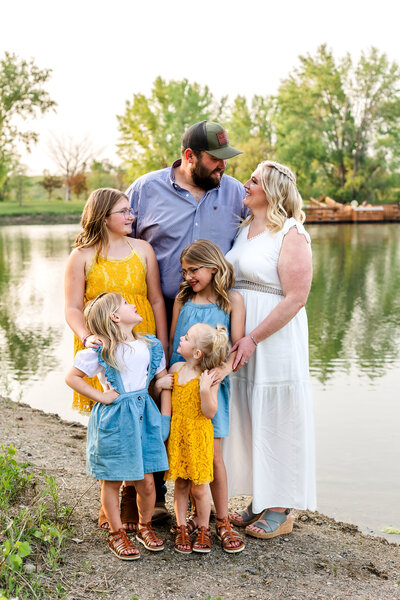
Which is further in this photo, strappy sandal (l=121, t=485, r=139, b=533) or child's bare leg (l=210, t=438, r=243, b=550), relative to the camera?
strappy sandal (l=121, t=485, r=139, b=533)

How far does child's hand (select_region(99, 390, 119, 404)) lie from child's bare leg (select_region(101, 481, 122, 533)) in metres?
0.41

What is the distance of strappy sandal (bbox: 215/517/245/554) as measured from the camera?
11.9ft

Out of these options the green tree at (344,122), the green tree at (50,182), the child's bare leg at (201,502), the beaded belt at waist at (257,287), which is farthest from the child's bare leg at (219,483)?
the green tree at (50,182)

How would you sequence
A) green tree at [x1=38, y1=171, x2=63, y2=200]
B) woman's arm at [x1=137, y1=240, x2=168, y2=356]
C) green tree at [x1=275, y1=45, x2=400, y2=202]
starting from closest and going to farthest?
woman's arm at [x1=137, y1=240, x2=168, y2=356]
green tree at [x1=275, y1=45, x2=400, y2=202]
green tree at [x1=38, y1=171, x2=63, y2=200]

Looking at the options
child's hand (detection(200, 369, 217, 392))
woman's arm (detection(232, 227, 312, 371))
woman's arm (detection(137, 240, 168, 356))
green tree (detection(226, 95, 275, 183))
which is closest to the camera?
child's hand (detection(200, 369, 217, 392))

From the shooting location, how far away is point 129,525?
3869mm

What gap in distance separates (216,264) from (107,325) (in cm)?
64

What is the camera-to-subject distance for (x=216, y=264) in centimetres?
362

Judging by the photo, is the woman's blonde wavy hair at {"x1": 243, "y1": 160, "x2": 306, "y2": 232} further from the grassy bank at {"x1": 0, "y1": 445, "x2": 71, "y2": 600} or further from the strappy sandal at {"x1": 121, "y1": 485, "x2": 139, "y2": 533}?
the grassy bank at {"x1": 0, "y1": 445, "x2": 71, "y2": 600}

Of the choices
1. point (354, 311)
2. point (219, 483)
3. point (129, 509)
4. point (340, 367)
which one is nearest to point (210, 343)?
point (219, 483)

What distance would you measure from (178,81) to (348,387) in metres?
48.1

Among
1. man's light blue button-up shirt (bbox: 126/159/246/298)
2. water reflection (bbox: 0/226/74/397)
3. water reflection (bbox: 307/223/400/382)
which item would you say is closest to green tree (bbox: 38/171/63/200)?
water reflection (bbox: 0/226/74/397)

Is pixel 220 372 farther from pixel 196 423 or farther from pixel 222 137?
pixel 222 137

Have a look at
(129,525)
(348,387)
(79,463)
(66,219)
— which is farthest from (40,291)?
(66,219)
